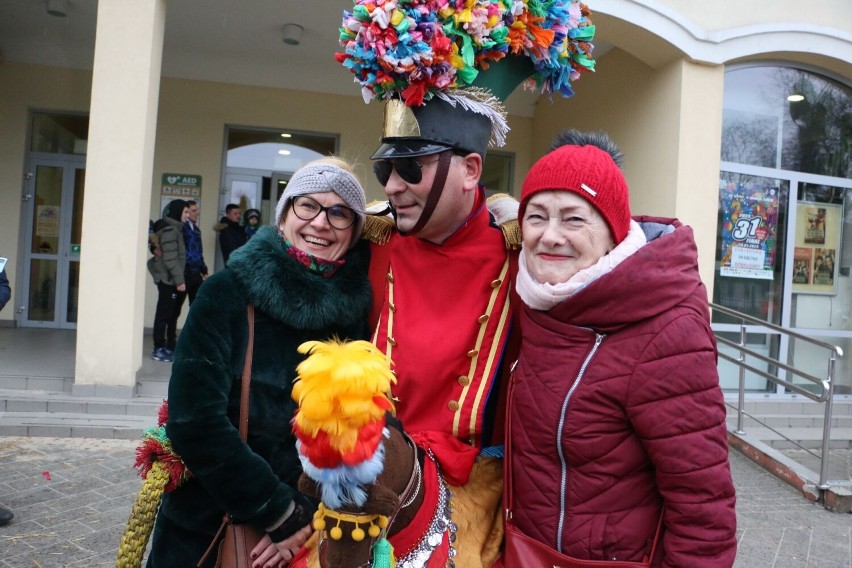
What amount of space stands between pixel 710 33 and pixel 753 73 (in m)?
1.37

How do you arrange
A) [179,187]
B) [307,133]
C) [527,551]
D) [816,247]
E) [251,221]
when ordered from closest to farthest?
[527,551]
[816,247]
[251,221]
[179,187]
[307,133]

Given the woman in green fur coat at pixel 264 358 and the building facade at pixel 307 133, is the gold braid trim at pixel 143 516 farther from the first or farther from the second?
the building facade at pixel 307 133

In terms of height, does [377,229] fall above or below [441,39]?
below

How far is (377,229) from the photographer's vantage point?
7.30 feet

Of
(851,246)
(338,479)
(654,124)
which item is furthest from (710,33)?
(338,479)

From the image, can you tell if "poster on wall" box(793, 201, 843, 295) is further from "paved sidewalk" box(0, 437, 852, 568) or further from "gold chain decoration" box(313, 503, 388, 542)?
"gold chain decoration" box(313, 503, 388, 542)

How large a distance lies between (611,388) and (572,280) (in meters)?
0.29

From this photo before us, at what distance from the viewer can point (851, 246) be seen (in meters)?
8.92

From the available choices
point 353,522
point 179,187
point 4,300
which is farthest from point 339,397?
point 179,187

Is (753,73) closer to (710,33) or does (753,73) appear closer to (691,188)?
(710,33)

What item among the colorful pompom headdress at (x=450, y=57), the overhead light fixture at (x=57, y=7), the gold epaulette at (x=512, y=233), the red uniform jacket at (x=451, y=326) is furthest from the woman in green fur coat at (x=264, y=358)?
the overhead light fixture at (x=57, y=7)

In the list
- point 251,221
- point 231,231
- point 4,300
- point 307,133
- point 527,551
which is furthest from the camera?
point 307,133

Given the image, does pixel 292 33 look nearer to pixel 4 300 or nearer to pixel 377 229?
pixel 4 300

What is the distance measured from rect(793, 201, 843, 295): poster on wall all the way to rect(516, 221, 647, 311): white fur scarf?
8.11 m
